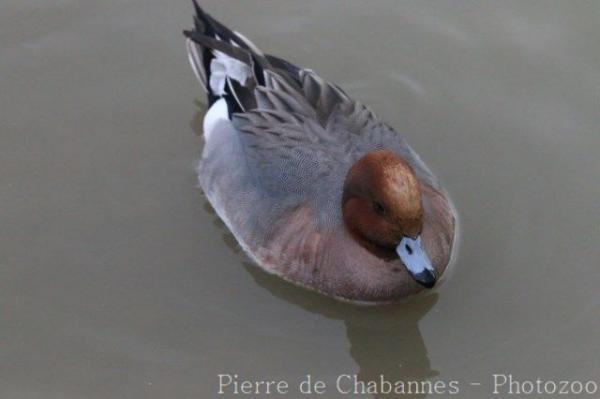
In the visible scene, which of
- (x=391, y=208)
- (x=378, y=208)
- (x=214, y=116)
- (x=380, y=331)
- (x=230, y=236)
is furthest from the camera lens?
(x=214, y=116)

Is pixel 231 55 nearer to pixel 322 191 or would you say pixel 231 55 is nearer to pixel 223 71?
pixel 223 71

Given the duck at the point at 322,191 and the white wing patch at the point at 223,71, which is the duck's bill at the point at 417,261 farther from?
the white wing patch at the point at 223,71

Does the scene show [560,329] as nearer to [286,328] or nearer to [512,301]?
[512,301]

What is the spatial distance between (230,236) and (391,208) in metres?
1.23

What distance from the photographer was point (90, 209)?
6.43 m

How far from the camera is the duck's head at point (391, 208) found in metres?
5.38

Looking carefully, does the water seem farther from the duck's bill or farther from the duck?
the duck's bill

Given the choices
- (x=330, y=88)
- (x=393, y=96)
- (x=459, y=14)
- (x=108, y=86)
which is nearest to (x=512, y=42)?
(x=459, y=14)

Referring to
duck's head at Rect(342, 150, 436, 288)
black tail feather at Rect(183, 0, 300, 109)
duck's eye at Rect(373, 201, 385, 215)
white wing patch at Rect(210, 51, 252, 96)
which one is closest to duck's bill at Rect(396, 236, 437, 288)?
duck's head at Rect(342, 150, 436, 288)

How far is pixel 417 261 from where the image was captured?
5.43 meters

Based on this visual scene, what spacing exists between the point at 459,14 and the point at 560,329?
2669 mm

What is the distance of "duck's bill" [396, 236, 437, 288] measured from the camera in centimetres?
540

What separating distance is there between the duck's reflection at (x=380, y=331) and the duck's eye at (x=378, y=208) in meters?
0.60

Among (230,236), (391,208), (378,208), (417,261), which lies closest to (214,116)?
(230,236)
